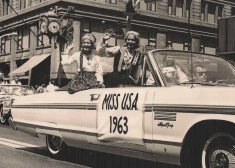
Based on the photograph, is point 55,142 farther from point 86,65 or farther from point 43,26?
point 43,26

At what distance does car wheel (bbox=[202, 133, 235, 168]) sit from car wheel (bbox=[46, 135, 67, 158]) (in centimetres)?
319

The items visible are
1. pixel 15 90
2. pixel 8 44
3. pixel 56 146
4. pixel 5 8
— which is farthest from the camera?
pixel 5 8

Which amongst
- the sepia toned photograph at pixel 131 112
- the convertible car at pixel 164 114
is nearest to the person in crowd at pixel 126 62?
the sepia toned photograph at pixel 131 112

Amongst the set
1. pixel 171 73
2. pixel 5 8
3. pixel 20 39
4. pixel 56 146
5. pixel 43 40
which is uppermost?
pixel 5 8

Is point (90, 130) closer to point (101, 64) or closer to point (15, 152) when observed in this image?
point (101, 64)

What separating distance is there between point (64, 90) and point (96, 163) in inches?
50.3

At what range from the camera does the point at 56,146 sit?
7.62 m

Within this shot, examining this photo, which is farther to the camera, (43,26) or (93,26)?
(93,26)

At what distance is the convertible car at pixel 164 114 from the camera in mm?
4699

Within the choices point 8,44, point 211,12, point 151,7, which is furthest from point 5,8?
point 211,12

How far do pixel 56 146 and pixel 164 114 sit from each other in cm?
308

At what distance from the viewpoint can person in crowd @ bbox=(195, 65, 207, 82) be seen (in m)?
5.54

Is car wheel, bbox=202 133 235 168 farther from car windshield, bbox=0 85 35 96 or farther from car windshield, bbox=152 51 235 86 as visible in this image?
car windshield, bbox=0 85 35 96

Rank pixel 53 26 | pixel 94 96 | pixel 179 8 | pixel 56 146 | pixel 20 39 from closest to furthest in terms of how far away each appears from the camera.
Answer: pixel 94 96 < pixel 56 146 < pixel 53 26 < pixel 20 39 < pixel 179 8
